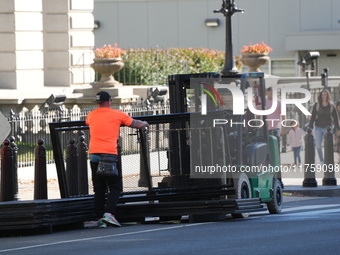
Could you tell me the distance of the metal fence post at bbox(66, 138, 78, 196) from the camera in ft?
47.2

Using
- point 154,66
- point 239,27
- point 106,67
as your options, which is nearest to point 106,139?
point 106,67

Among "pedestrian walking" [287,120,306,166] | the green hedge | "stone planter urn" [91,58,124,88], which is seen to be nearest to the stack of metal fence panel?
"pedestrian walking" [287,120,306,166]

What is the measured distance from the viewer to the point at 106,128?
42.0ft

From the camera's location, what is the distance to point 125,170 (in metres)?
13.9

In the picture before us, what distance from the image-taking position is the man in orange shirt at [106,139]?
12.8 meters

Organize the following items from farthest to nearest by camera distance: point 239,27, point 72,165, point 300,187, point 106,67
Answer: point 239,27 < point 106,67 < point 300,187 < point 72,165

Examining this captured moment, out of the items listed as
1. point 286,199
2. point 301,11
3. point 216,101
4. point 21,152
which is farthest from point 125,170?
point 301,11

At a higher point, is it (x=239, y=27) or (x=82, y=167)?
(x=239, y=27)

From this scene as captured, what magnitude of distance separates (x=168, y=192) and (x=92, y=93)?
1375 cm

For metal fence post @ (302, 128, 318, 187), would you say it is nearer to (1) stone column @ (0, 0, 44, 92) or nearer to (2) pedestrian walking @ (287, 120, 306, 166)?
(2) pedestrian walking @ (287, 120, 306, 166)

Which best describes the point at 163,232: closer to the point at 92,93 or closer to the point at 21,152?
the point at 21,152

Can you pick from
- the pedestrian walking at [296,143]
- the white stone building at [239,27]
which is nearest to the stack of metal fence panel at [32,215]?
the pedestrian walking at [296,143]

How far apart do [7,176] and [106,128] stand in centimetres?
372

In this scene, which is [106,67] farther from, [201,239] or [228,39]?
[201,239]
